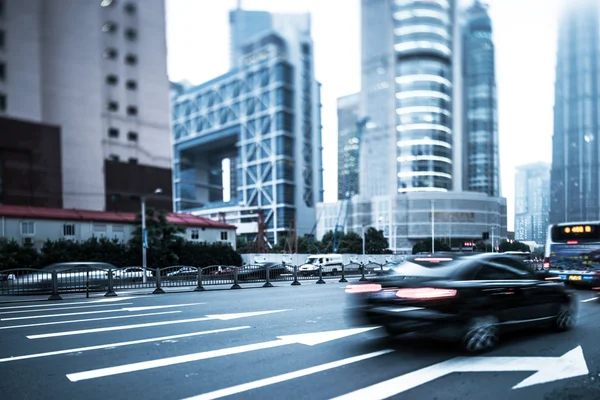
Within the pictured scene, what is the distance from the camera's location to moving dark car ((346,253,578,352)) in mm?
6055

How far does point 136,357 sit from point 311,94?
128025mm

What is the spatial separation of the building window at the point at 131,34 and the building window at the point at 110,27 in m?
1.27

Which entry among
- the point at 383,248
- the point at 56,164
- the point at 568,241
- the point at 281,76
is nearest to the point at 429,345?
the point at 568,241

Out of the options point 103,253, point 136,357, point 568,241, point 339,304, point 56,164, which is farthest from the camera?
point 56,164

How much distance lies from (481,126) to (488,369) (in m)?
132

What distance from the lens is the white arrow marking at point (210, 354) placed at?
5.52 m

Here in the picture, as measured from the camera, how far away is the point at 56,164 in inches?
1702

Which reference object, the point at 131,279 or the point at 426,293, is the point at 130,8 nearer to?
the point at 131,279

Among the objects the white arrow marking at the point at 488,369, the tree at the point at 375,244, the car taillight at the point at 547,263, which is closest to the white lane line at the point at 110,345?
the white arrow marking at the point at 488,369

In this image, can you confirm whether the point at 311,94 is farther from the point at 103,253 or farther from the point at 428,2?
the point at 103,253

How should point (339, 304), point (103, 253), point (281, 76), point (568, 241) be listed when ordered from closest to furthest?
1. point (339, 304)
2. point (568, 241)
3. point (103, 253)
4. point (281, 76)

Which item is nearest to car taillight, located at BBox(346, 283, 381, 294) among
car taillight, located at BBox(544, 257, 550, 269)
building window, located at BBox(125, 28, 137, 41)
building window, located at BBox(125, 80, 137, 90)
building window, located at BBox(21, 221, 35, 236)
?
car taillight, located at BBox(544, 257, 550, 269)

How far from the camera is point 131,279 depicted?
18.3 metres

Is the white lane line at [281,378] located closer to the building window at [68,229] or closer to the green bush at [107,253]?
the green bush at [107,253]
